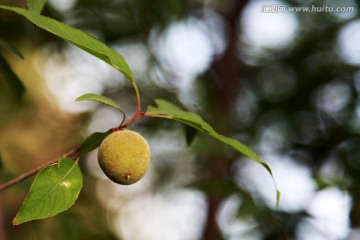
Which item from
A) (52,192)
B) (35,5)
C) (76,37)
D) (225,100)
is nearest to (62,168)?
(52,192)

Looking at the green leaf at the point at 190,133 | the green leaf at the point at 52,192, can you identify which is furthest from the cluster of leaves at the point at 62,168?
the green leaf at the point at 190,133

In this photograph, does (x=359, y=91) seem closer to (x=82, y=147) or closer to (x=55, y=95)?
(x=82, y=147)

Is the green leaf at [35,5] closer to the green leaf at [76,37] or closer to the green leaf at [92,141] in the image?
the green leaf at [76,37]

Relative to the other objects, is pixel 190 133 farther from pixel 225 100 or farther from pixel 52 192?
pixel 225 100

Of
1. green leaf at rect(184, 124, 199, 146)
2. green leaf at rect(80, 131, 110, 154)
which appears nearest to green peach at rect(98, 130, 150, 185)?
green leaf at rect(80, 131, 110, 154)

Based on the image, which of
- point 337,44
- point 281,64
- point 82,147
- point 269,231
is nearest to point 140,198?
point 281,64

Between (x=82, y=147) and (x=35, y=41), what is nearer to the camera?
(x=82, y=147)

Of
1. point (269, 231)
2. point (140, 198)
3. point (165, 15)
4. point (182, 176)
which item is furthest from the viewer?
point (140, 198)
